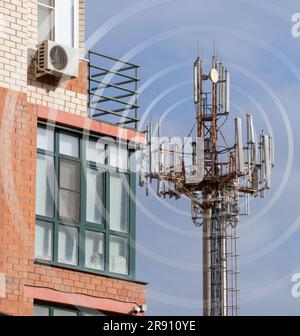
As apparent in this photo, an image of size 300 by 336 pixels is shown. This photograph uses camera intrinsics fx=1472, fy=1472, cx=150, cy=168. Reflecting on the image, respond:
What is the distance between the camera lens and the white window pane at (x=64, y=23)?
27.5m

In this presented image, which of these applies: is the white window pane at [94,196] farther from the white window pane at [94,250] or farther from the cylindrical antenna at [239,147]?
the cylindrical antenna at [239,147]

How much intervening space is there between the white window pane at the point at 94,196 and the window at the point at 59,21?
258 centimetres

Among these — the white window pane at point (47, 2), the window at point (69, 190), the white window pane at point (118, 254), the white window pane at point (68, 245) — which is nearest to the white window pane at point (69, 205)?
the window at point (69, 190)

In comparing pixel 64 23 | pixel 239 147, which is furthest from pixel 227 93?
pixel 64 23

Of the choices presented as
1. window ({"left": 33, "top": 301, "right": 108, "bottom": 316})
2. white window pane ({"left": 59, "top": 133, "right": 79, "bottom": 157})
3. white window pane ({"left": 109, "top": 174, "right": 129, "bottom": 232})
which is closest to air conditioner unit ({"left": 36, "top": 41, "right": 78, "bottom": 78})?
white window pane ({"left": 59, "top": 133, "right": 79, "bottom": 157})

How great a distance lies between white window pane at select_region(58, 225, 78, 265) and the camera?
25984 millimetres

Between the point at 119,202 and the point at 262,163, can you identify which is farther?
the point at 262,163

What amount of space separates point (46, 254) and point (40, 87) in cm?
310

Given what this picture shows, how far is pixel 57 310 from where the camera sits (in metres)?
25.5

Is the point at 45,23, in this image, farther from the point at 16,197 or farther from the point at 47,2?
the point at 16,197

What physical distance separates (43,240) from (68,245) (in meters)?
0.57

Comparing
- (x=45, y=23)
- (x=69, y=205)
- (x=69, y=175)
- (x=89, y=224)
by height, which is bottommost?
(x=89, y=224)

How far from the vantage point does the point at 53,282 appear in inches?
1003
